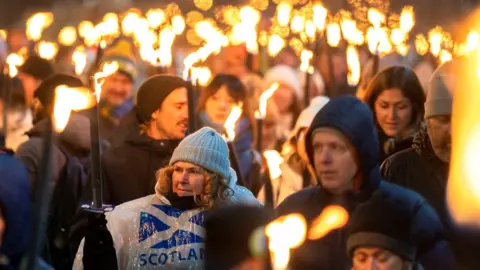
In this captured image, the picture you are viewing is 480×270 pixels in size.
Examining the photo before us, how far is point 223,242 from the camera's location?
5.11 m

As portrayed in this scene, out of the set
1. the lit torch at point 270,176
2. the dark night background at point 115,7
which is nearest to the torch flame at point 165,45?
the lit torch at point 270,176

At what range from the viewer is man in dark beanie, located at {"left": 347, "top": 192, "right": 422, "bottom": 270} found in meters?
6.84

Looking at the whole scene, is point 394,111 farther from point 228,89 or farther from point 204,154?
point 204,154

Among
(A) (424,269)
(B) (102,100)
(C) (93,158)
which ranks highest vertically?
(B) (102,100)

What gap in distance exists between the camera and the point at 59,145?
1037 cm

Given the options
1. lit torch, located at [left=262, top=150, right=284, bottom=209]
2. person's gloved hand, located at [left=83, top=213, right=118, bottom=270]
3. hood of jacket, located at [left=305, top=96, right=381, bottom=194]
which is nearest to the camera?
person's gloved hand, located at [left=83, top=213, right=118, bottom=270]

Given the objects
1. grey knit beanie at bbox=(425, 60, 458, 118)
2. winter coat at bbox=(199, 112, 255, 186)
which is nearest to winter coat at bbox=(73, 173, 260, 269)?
grey knit beanie at bbox=(425, 60, 458, 118)

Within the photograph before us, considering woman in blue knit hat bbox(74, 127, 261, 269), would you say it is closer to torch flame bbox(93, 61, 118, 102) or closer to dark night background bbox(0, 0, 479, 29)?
torch flame bbox(93, 61, 118, 102)

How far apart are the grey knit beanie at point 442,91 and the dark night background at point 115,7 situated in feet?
27.4

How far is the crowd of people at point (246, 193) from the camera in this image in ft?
22.6

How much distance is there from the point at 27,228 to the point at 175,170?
951 millimetres

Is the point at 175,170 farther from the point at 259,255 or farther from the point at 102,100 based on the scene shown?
the point at 102,100

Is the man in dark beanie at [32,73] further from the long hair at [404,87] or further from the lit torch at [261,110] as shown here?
the long hair at [404,87]

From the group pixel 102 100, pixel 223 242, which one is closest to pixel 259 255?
pixel 223 242
